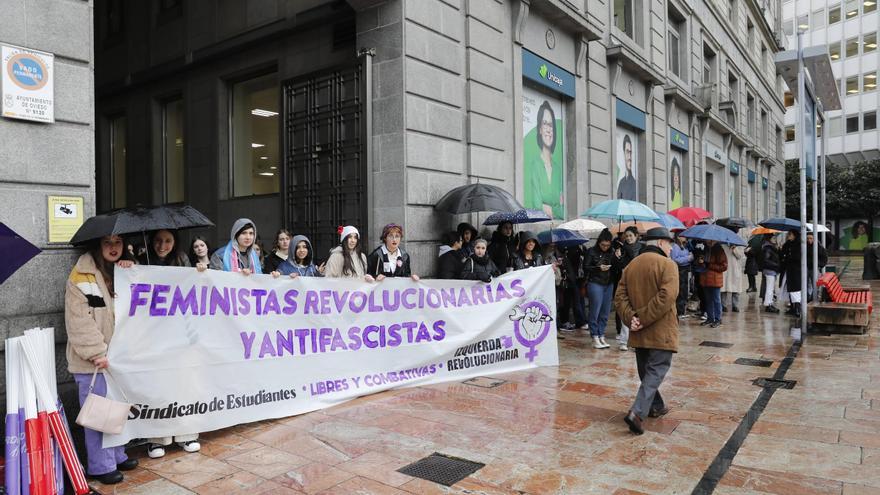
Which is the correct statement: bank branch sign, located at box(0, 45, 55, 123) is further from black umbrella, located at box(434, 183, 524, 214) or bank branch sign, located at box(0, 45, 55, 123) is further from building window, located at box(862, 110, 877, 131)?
building window, located at box(862, 110, 877, 131)

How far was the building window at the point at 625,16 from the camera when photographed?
57.1 ft

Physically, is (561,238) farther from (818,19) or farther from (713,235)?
(818,19)

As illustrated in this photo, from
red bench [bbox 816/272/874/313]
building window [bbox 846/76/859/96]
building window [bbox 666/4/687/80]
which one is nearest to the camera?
red bench [bbox 816/272/874/313]

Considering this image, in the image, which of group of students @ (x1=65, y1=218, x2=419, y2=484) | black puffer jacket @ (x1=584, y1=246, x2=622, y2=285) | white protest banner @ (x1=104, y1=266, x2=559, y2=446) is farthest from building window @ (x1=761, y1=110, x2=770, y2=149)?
group of students @ (x1=65, y1=218, x2=419, y2=484)

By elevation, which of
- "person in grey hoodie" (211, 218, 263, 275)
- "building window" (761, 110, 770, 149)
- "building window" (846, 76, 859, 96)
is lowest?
"person in grey hoodie" (211, 218, 263, 275)

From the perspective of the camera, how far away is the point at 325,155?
10.3 meters

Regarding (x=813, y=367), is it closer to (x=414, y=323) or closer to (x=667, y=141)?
(x=414, y=323)

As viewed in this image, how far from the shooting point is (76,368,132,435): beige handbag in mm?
4215

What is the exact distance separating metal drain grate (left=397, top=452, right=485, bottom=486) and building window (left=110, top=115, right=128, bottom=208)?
13.5m

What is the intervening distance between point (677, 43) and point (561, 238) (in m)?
14.6

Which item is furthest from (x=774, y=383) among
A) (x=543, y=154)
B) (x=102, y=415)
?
(x=543, y=154)

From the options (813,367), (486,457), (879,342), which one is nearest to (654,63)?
(879,342)

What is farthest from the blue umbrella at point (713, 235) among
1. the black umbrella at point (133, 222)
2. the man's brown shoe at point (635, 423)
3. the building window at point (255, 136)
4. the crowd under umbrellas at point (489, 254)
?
the black umbrella at point (133, 222)

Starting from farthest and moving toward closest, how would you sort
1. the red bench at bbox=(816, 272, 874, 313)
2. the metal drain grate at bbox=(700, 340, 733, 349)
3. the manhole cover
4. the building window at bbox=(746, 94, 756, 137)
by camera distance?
the building window at bbox=(746, 94, 756, 137) < the red bench at bbox=(816, 272, 874, 313) < the metal drain grate at bbox=(700, 340, 733, 349) < the manhole cover
